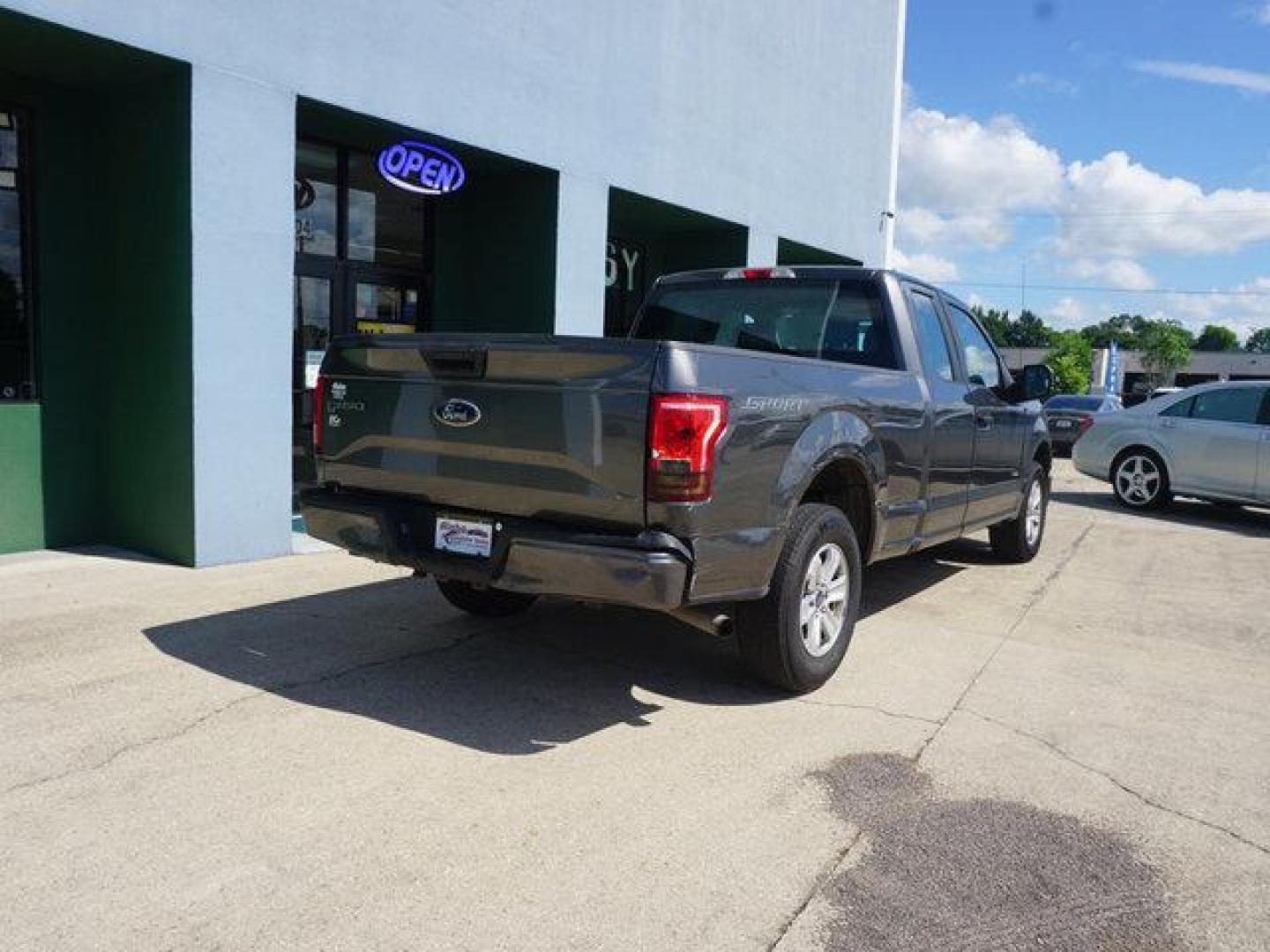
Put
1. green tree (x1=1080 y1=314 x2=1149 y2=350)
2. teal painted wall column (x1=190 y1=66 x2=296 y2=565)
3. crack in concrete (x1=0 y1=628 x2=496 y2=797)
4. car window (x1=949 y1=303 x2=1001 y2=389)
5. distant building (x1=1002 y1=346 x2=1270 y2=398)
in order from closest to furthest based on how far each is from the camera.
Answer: crack in concrete (x1=0 y1=628 x2=496 y2=797) < car window (x1=949 y1=303 x2=1001 y2=389) < teal painted wall column (x1=190 y1=66 x2=296 y2=565) < distant building (x1=1002 y1=346 x2=1270 y2=398) < green tree (x1=1080 y1=314 x2=1149 y2=350)

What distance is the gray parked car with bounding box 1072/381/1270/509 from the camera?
1109cm

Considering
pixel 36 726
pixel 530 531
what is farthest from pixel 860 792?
pixel 36 726

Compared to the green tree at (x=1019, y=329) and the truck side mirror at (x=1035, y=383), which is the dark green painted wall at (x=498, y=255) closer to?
the truck side mirror at (x=1035, y=383)

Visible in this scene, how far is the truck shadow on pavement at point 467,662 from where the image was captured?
14.0ft

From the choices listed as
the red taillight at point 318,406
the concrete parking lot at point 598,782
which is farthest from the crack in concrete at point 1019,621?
the red taillight at point 318,406

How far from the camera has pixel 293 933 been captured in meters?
2.66

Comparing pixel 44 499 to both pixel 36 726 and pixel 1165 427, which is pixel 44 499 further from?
pixel 1165 427

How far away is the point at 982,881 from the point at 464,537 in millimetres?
2301

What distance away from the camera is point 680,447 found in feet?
12.1

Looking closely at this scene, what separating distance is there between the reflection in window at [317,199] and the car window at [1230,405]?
380 inches

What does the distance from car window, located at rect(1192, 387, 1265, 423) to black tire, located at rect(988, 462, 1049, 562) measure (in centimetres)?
439

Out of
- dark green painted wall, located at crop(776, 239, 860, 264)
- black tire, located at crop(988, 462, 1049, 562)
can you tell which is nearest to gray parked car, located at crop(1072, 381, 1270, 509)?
black tire, located at crop(988, 462, 1049, 562)

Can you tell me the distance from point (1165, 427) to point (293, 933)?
11877mm

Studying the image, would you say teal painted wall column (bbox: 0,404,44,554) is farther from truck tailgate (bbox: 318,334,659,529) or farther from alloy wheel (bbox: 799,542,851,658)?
alloy wheel (bbox: 799,542,851,658)
